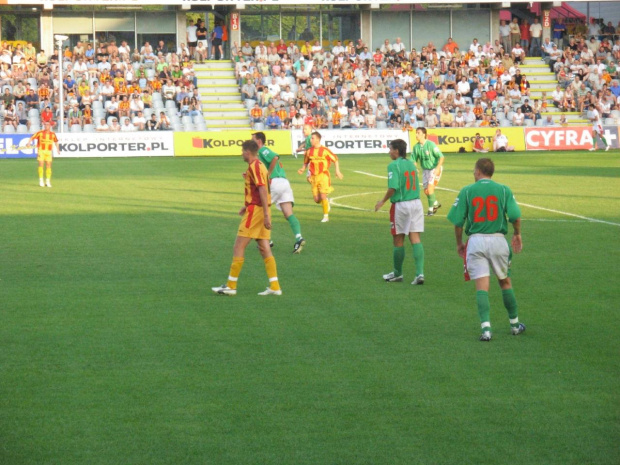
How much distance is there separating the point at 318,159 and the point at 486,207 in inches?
383

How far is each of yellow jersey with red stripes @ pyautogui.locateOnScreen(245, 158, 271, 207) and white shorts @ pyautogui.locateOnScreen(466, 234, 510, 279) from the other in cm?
312

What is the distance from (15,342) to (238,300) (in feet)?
9.93

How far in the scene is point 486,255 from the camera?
937 centimetres

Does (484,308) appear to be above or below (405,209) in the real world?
below

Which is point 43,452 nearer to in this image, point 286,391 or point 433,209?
point 286,391

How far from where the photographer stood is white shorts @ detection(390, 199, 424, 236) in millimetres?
12570

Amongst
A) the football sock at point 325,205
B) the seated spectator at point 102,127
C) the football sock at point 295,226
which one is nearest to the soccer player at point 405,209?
the football sock at point 295,226

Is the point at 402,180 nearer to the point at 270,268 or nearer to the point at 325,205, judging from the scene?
the point at 270,268

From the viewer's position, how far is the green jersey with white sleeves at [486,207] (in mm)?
9312

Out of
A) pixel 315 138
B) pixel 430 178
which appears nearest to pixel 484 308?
pixel 315 138

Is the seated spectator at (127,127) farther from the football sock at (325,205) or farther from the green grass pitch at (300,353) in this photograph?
the football sock at (325,205)

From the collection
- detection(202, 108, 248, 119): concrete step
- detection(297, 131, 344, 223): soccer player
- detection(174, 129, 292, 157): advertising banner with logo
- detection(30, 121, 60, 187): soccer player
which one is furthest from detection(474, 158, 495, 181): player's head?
detection(202, 108, 248, 119): concrete step

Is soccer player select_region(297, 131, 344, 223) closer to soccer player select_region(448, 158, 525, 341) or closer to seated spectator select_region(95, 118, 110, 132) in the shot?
soccer player select_region(448, 158, 525, 341)

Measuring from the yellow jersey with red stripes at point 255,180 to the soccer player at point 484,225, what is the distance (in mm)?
2938
